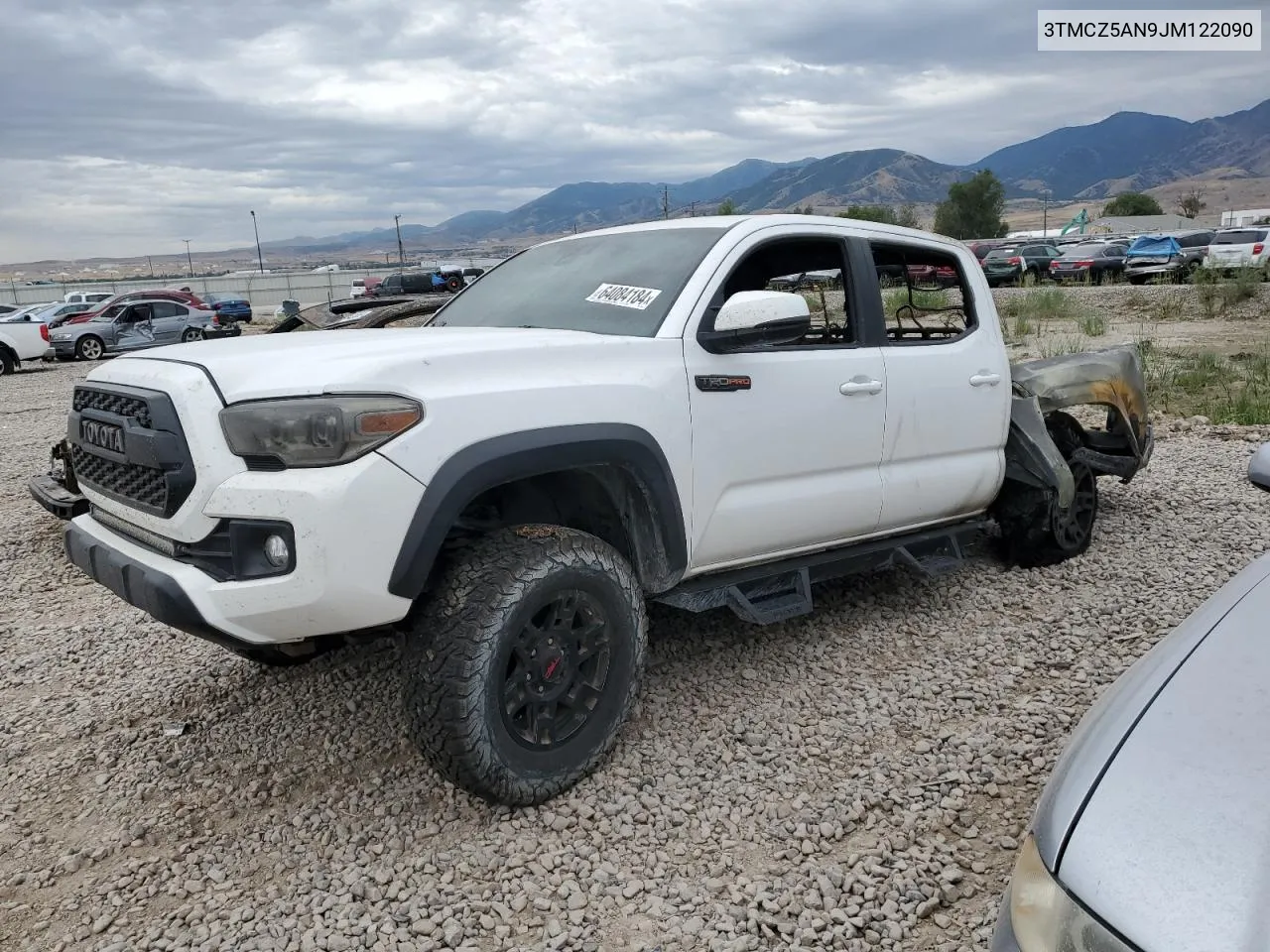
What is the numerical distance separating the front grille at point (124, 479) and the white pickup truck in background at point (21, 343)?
21227mm

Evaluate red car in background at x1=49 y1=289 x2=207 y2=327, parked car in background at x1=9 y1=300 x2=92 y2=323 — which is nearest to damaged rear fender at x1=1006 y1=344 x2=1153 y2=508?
red car in background at x1=49 y1=289 x2=207 y2=327

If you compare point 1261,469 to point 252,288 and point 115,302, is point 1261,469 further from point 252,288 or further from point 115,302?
point 252,288

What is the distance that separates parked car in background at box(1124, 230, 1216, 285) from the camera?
1014 inches

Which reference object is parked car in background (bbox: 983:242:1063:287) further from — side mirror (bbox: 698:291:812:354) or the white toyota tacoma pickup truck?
side mirror (bbox: 698:291:812:354)

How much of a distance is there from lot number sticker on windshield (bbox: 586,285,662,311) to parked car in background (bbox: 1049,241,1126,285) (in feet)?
92.9

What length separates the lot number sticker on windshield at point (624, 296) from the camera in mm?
3443

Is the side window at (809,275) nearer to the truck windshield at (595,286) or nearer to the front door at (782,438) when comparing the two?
the front door at (782,438)

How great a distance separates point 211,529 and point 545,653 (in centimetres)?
100

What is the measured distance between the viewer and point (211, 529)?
262 cm

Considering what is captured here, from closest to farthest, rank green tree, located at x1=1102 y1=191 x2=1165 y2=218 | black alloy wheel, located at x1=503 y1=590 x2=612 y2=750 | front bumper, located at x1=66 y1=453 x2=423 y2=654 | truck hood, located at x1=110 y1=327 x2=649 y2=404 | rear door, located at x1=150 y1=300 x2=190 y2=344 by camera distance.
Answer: front bumper, located at x1=66 y1=453 x2=423 y2=654
truck hood, located at x1=110 y1=327 x2=649 y2=404
black alloy wheel, located at x1=503 y1=590 x2=612 y2=750
rear door, located at x1=150 y1=300 x2=190 y2=344
green tree, located at x1=1102 y1=191 x2=1165 y2=218

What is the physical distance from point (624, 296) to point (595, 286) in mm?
210

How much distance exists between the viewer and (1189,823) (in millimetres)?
1440

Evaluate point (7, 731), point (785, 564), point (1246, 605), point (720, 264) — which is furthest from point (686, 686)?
point (7, 731)

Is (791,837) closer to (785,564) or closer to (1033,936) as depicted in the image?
(785,564)
